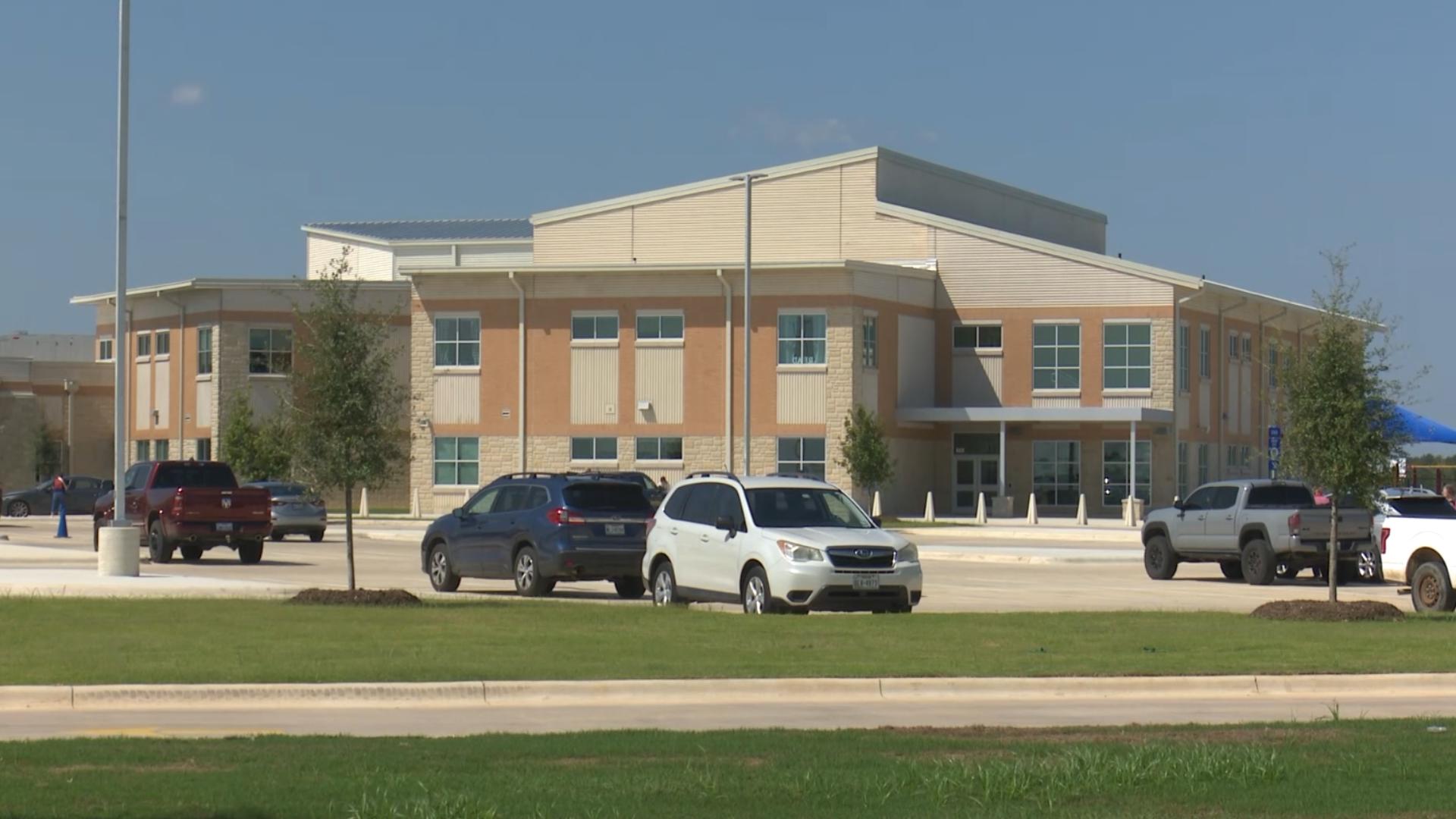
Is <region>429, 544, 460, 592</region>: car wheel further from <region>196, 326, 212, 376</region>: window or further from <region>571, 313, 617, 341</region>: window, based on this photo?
<region>196, 326, 212, 376</region>: window

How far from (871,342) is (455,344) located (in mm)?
14423

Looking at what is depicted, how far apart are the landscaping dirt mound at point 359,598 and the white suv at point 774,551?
3.20 metres

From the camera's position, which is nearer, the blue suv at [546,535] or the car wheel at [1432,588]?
the car wheel at [1432,588]

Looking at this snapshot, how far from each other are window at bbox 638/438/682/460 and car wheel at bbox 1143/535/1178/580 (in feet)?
108

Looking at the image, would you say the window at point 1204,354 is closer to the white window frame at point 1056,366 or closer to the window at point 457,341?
the white window frame at point 1056,366

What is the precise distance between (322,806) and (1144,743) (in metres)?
5.44

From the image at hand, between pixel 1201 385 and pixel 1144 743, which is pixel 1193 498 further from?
pixel 1201 385

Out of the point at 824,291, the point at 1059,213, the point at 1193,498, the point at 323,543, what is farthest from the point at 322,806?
the point at 1059,213

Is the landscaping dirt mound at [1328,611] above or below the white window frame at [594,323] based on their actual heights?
below

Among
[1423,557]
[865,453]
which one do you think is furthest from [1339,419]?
[865,453]

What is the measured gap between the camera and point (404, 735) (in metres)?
13.8

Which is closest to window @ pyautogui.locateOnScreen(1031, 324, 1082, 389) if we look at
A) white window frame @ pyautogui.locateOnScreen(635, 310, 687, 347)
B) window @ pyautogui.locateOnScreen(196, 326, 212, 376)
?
white window frame @ pyautogui.locateOnScreen(635, 310, 687, 347)

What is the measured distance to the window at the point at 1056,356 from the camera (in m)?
69.6

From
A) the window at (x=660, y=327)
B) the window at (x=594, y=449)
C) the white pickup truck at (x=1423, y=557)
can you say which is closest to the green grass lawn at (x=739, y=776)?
the white pickup truck at (x=1423, y=557)
